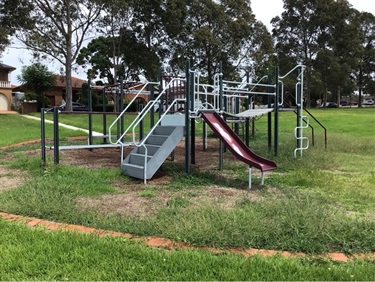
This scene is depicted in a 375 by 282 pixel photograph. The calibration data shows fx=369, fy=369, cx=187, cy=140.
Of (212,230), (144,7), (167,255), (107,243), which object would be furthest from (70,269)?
(144,7)

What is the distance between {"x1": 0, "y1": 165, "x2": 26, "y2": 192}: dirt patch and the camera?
18.3ft

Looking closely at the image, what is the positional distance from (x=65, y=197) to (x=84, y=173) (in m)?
1.70

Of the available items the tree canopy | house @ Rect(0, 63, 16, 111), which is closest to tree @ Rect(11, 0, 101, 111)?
the tree canopy

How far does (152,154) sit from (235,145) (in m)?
1.47

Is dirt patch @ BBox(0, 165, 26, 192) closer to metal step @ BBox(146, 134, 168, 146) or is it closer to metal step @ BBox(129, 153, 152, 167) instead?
metal step @ BBox(129, 153, 152, 167)

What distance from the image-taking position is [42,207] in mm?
4305

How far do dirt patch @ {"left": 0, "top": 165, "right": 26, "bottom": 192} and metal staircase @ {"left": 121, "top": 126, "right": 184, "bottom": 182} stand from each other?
1.72 metres

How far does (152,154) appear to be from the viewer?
656cm

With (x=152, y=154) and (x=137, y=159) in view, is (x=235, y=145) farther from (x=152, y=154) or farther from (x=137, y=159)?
(x=137, y=159)

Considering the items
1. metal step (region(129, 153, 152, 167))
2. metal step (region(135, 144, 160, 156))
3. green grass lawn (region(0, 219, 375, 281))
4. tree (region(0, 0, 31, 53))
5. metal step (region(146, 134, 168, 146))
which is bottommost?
green grass lawn (region(0, 219, 375, 281))

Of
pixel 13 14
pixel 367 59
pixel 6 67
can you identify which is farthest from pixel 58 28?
pixel 367 59

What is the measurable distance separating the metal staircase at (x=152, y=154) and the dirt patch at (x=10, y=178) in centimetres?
172

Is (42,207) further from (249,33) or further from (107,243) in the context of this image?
Result: (249,33)

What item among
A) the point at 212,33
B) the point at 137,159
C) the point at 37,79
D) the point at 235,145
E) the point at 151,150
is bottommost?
the point at 137,159
